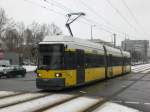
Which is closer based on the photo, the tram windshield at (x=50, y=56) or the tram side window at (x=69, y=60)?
the tram windshield at (x=50, y=56)

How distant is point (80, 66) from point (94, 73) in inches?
159

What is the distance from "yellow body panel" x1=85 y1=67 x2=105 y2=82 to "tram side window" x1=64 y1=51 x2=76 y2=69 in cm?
284

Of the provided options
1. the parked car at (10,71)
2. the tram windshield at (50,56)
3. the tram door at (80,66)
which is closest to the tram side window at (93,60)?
the tram door at (80,66)

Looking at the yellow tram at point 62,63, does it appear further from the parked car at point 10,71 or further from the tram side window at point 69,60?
the parked car at point 10,71

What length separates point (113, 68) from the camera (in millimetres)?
38094

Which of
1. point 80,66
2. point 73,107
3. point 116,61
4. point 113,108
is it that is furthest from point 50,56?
point 116,61

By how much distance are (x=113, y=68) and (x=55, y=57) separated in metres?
16.7

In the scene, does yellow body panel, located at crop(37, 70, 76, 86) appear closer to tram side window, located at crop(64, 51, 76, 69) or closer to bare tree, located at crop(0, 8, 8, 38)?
tram side window, located at crop(64, 51, 76, 69)

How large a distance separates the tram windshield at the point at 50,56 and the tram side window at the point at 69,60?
0.32 m

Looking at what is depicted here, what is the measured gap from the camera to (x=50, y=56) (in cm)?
2212

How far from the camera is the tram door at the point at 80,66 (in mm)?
24141

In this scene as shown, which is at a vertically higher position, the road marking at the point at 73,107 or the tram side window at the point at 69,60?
the tram side window at the point at 69,60

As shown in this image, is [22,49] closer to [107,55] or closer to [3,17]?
[3,17]

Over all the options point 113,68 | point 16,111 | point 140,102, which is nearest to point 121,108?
point 140,102
